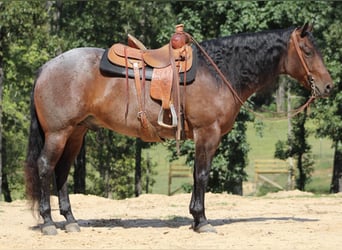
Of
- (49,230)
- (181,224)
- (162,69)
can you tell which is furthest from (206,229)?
(162,69)

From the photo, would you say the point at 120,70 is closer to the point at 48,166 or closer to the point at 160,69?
the point at 160,69

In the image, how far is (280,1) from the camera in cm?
2061

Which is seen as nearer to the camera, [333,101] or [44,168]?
[44,168]

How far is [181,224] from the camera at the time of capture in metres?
9.15

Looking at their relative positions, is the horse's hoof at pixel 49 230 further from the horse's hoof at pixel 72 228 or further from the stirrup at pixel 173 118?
the stirrup at pixel 173 118

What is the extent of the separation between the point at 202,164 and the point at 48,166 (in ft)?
6.24

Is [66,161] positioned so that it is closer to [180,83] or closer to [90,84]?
[90,84]

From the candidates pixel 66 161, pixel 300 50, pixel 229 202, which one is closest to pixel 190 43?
pixel 300 50

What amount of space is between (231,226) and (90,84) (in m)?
2.57

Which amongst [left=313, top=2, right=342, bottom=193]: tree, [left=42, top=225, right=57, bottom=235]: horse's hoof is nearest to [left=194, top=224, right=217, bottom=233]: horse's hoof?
[left=42, top=225, right=57, bottom=235]: horse's hoof

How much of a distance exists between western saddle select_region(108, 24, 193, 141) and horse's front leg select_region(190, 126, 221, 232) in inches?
11.4

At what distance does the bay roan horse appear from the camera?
826cm

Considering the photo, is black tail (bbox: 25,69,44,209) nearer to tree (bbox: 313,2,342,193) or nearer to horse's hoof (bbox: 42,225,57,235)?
horse's hoof (bbox: 42,225,57,235)

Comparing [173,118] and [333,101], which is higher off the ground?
[173,118]
